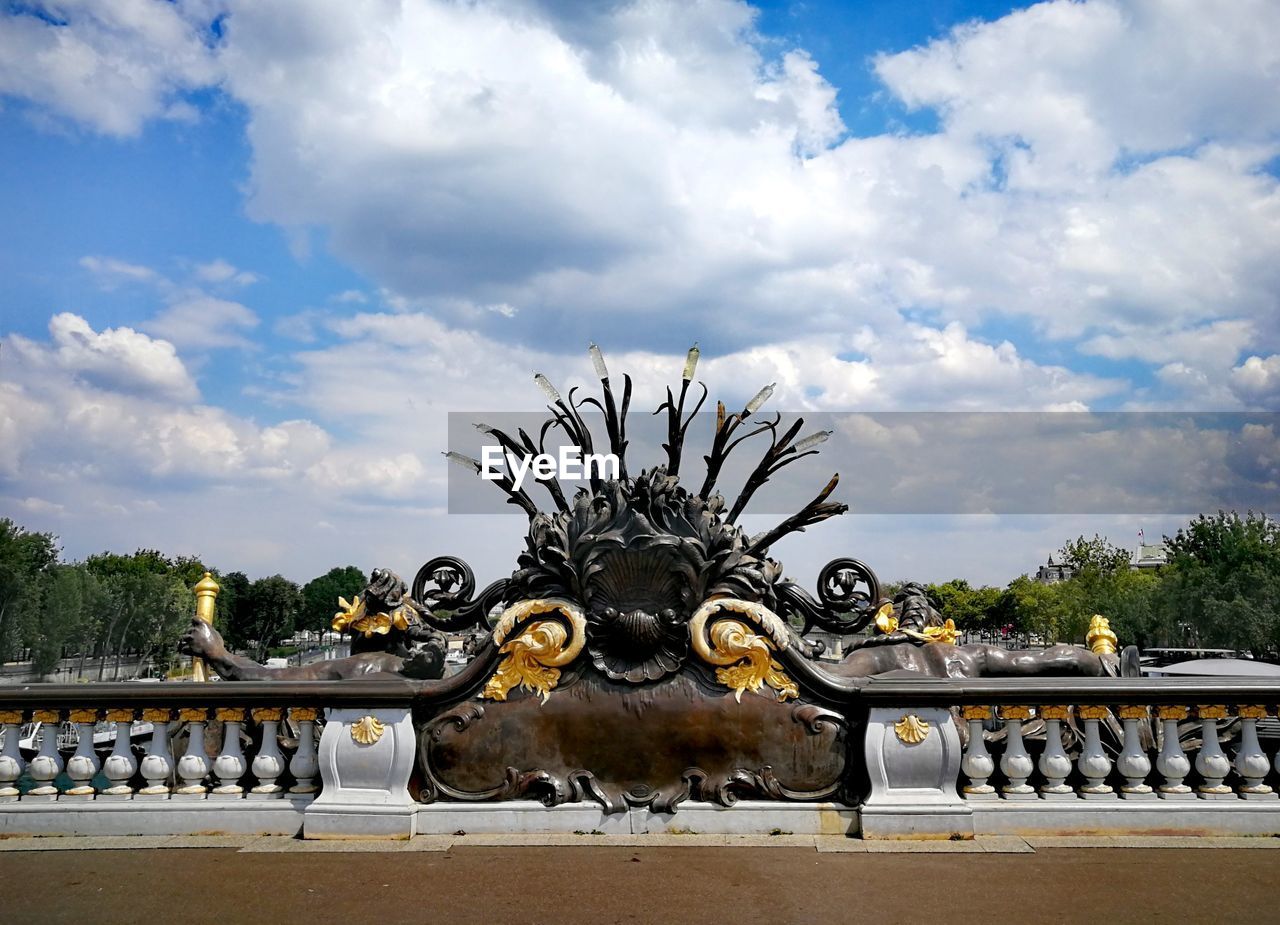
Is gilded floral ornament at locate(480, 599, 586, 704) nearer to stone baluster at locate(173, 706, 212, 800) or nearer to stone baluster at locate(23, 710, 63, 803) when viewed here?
stone baluster at locate(173, 706, 212, 800)

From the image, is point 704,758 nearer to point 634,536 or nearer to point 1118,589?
point 634,536

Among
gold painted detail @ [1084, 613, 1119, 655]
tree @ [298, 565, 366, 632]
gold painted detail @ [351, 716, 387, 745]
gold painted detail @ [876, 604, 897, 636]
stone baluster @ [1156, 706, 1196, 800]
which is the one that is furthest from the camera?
tree @ [298, 565, 366, 632]

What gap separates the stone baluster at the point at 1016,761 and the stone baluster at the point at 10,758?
6.98 meters

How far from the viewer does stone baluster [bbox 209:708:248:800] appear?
680cm

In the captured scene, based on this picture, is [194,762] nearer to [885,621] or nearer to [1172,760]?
[885,621]

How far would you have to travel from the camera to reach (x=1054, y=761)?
6.59 metres

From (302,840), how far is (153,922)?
1518 millimetres

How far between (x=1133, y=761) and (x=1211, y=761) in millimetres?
542

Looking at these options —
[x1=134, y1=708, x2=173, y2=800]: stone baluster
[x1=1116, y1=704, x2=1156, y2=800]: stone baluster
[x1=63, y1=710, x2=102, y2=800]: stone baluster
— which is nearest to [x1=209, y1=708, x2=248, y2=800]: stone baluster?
[x1=134, y1=708, x2=173, y2=800]: stone baluster

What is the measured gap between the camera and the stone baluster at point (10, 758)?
6.81m

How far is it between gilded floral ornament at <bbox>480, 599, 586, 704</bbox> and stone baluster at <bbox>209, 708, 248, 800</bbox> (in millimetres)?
1795

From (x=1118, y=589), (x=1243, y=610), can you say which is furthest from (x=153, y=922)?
(x=1118, y=589)

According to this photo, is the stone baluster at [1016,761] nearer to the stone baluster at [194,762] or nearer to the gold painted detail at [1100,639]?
the gold painted detail at [1100,639]

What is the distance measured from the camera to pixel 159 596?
68.6 m
